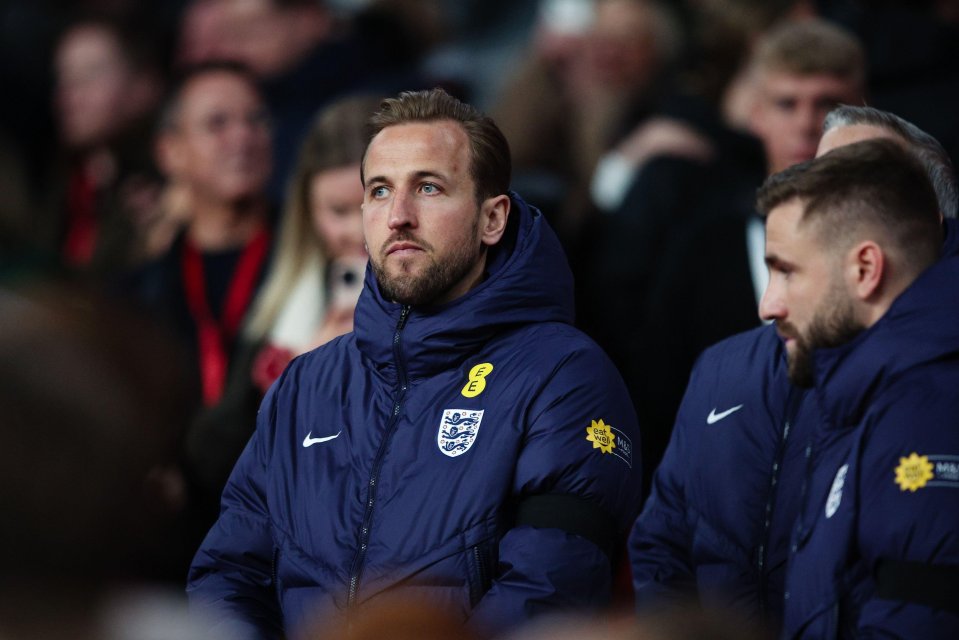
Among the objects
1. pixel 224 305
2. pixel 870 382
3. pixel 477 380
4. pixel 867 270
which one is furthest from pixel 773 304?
pixel 224 305

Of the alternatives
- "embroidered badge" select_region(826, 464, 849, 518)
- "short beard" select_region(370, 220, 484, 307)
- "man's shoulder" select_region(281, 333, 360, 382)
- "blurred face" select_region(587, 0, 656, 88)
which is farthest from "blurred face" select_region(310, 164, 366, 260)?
"embroidered badge" select_region(826, 464, 849, 518)

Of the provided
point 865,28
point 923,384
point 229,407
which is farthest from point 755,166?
point 923,384

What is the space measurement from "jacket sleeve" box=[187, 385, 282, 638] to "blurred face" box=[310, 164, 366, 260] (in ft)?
5.30

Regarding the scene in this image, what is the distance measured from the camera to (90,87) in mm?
9312

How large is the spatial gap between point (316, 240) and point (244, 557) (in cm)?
210

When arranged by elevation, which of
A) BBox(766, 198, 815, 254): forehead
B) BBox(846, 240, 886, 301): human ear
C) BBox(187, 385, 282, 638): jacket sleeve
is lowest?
BBox(187, 385, 282, 638): jacket sleeve

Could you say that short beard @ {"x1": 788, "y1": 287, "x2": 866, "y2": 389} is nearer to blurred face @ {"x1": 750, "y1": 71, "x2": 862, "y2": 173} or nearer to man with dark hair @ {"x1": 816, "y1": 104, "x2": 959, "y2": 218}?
man with dark hair @ {"x1": 816, "y1": 104, "x2": 959, "y2": 218}

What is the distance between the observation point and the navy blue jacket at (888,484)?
3.74 m

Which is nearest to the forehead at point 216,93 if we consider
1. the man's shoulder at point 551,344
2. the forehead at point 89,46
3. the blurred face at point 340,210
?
the blurred face at point 340,210

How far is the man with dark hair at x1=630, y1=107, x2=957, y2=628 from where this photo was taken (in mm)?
4453

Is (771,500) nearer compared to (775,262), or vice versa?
(775,262)

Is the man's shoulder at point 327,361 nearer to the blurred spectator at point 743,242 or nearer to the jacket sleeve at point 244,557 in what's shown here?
the jacket sleeve at point 244,557

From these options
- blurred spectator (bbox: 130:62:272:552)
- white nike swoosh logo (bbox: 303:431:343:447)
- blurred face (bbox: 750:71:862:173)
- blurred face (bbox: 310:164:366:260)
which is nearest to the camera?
white nike swoosh logo (bbox: 303:431:343:447)

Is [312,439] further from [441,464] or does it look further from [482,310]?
[482,310]
